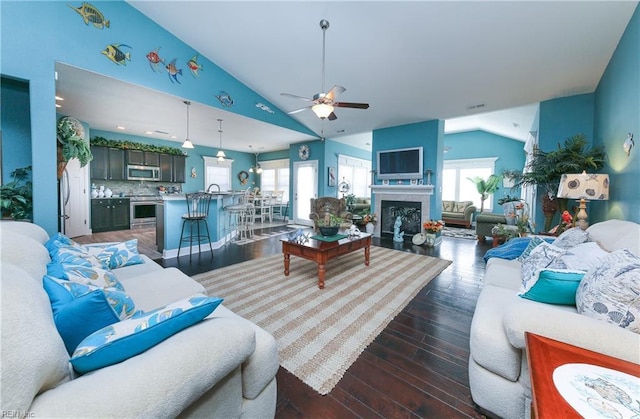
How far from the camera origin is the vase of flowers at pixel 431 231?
5.11m

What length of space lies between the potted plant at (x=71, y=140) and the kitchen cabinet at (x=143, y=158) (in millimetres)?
4088

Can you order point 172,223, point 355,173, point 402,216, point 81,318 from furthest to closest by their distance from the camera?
point 355,173 → point 402,216 → point 172,223 → point 81,318

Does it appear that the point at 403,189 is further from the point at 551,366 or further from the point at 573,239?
the point at 551,366

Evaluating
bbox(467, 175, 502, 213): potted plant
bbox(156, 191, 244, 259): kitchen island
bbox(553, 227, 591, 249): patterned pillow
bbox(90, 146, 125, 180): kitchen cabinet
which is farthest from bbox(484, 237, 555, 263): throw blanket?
bbox(90, 146, 125, 180): kitchen cabinet

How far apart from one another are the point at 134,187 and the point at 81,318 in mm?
7595

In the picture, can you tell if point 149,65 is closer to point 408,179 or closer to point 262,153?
point 408,179

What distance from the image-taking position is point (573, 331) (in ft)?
3.45

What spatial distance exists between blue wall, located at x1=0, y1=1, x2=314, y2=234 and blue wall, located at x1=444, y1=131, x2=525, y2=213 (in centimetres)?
863

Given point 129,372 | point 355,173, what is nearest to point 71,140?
point 129,372

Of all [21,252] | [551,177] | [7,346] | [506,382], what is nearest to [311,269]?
[506,382]

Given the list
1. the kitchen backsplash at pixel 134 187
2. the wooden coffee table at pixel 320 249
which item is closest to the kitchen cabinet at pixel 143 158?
the kitchen backsplash at pixel 134 187

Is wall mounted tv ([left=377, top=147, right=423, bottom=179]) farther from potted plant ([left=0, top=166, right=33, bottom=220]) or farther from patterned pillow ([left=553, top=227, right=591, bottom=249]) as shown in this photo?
potted plant ([left=0, top=166, right=33, bottom=220])

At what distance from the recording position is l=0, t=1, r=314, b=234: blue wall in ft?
7.57

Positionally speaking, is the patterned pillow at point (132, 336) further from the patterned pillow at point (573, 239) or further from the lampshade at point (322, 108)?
the patterned pillow at point (573, 239)
